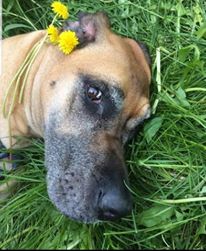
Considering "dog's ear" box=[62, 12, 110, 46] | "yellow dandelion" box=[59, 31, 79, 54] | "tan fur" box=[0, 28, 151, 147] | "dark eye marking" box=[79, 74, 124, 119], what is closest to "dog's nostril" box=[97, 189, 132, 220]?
"dark eye marking" box=[79, 74, 124, 119]

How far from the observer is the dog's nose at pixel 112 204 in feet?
10.2

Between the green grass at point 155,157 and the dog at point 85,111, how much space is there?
16cm

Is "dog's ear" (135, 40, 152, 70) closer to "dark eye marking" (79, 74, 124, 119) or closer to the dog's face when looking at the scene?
the dog's face

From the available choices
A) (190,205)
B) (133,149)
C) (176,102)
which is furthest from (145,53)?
(190,205)

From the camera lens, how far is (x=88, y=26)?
3732 mm

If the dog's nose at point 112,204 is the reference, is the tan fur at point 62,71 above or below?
above

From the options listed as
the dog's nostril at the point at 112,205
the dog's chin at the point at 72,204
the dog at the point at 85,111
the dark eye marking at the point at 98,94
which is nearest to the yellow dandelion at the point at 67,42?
the dog at the point at 85,111

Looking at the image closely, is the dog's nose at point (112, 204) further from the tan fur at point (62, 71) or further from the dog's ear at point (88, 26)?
the dog's ear at point (88, 26)

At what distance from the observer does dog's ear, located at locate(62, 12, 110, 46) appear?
3688 millimetres

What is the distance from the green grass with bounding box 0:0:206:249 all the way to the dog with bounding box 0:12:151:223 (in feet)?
0.52

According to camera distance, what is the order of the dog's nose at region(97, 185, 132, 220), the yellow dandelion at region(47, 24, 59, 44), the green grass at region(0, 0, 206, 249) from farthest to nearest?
the yellow dandelion at region(47, 24, 59, 44) → the green grass at region(0, 0, 206, 249) → the dog's nose at region(97, 185, 132, 220)

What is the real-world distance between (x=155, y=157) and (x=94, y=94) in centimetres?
65

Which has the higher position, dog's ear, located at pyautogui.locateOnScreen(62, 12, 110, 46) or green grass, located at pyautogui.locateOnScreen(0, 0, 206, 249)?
dog's ear, located at pyautogui.locateOnScreen(62, 12, 110, 46)

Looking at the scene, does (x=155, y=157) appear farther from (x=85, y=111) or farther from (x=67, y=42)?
(x=67, y=42)
